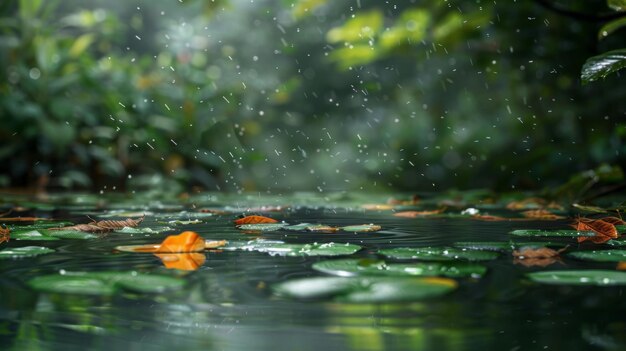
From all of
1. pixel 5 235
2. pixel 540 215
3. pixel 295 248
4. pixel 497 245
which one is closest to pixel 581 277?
pixel 497 245

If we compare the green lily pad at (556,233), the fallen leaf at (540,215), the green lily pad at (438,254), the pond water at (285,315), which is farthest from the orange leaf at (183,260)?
the fallen leaf at (540,215)

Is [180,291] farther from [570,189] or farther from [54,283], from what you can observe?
[570,189]

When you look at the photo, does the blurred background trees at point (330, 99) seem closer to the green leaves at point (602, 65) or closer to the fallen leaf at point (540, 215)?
the fallen leaf at point (540, 215)

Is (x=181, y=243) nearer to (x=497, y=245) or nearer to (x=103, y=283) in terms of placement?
(x=103, y=283)

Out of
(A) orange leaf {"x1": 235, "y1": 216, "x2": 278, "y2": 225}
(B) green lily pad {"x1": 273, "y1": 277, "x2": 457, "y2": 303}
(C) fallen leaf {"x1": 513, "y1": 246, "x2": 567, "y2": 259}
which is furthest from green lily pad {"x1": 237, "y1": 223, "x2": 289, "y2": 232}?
(B) green lily pad {"x1": 273, "y1": 277, "x2": 457, "y2": 303}

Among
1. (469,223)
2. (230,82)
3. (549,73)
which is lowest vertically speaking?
(469,223)

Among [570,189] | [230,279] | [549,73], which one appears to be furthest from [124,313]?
[549,73]
